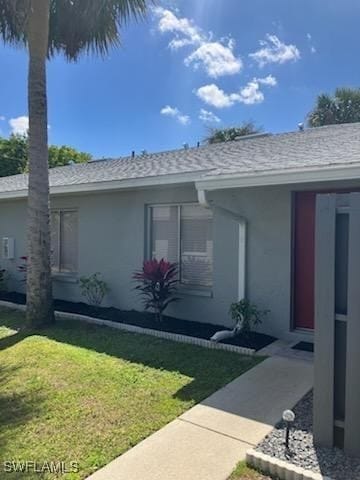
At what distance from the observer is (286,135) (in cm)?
1016

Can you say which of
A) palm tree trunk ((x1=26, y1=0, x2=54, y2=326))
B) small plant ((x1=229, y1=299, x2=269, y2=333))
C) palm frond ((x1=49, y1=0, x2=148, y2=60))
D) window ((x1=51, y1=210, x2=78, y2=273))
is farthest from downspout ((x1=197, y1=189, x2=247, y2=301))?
palm frond ((x1=49, y1=0, x2=148, y2=60))

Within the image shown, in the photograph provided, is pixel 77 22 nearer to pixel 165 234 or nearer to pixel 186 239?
pixel 165 234

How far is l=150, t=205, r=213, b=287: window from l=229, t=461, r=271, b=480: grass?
4526 millimetres

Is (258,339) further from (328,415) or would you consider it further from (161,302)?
(328,415)

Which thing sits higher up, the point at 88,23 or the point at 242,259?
the point at 88,23

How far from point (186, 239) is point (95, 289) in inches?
104

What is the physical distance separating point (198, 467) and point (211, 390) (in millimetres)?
1465

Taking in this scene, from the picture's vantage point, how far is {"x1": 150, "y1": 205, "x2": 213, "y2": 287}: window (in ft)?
25.4

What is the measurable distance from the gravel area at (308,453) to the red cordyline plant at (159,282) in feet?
13.4

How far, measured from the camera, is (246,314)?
6.81m

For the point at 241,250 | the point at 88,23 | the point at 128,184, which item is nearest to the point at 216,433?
the point at 241,250

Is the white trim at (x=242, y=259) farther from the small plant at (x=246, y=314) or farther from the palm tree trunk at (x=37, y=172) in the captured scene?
the palm tree trunk at (x=37, y=172)

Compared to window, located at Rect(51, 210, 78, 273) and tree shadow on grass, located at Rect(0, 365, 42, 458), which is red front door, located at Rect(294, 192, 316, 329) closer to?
tree shadow on grass, located at Rect(0, 365, 42, 458)

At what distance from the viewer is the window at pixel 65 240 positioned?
10.2 meters
